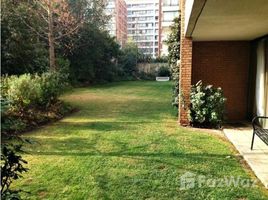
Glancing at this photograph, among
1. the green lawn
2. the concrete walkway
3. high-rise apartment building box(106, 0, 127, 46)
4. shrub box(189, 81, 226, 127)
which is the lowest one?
the green lawn

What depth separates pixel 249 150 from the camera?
232 inches

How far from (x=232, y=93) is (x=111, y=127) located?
380cm

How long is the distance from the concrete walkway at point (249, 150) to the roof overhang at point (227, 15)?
93.4 inches

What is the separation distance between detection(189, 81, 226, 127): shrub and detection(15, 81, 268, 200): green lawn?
0.66 m

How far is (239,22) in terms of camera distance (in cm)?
573

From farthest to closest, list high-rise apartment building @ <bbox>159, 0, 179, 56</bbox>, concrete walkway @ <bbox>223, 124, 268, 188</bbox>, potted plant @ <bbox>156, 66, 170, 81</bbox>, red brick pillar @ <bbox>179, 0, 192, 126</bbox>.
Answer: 1. potted plant @ <bbox>156, 66, 170, 81</bbox>
2. high-rise apartment building @ <bbox>159, 0, 179, 56</bbox>
3. red brick pillar @ <bbox>179, 0, 192, 126</bbox>
4. concrete walkway @ <bbox>223, 124, 268, 188</bbox>

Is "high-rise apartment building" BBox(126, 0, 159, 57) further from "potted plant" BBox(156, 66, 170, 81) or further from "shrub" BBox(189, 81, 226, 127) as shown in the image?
"shrub" BBox(189, 81, 226, 127)

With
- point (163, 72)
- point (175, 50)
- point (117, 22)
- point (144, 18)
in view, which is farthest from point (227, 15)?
point (144, 18)

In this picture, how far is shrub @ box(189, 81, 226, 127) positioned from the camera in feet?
26.2

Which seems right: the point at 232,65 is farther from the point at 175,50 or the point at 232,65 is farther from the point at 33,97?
the point at 33,97

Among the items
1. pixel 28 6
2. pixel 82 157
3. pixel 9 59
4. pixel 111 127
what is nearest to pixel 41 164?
pixel 82 157

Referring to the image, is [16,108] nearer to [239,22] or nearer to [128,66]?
[239,22]

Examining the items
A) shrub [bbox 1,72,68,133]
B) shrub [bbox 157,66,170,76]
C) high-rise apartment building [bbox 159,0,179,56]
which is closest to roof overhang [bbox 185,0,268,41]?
high-rise apartment building [bbox 159,0,179,56]

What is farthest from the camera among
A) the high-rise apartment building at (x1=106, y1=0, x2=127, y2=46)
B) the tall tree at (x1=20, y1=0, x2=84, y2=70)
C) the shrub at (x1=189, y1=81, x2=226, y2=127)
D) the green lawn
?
the high-rise apartment building at (x1=106, y1=0, x2=127, y2=46)
